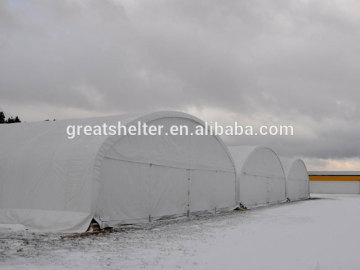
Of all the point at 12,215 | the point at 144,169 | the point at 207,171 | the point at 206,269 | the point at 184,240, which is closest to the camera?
the point at 206,269

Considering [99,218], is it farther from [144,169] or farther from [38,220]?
[144,169]

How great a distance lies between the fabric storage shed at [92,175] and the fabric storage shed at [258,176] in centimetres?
763

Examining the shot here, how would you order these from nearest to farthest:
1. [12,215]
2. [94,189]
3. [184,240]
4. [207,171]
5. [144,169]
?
[184,240] → [94,189] → [12,215] → [144,169] → [207,171]

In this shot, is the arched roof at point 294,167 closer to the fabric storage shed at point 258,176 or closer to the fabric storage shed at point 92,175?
the fabric storage shed at point 258,176

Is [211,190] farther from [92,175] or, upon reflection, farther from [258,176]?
[92,175]

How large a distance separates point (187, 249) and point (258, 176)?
67.1 feet

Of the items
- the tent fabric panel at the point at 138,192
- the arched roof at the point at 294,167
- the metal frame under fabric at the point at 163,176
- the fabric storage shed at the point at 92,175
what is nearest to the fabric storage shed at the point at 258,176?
the arched roof at the point at 294,167

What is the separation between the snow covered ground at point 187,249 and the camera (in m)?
8.10

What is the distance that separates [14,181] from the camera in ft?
48.4

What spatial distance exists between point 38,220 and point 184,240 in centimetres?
513

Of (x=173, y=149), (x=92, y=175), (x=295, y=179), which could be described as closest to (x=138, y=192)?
(x=92, y=175)

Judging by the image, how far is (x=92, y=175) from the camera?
1305cm

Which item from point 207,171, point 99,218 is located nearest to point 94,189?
point 99,218

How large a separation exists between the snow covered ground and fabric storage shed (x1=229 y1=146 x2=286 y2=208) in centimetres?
1219
